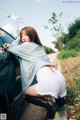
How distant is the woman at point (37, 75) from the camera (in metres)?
4.26

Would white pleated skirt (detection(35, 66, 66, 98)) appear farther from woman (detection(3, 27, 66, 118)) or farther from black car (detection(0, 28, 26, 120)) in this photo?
black car (detection(0, 28, 26, 120))

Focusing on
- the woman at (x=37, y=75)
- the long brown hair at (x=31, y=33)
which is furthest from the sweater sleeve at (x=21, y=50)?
the long brown hair at (x=31, y=33)

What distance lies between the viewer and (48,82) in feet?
13.9

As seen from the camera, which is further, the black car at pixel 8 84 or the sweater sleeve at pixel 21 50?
the sweater sleeve at pixel 21 50

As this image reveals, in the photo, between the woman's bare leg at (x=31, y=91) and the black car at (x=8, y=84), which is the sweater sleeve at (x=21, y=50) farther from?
the woman's bare leg at (x=31, y=91)

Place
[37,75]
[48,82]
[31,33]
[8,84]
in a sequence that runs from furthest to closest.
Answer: [31,33] < [37,75] < [48,82] < [8,84]

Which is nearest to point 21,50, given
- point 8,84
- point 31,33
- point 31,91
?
point 31,33

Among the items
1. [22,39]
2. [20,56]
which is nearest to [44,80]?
[20,56]

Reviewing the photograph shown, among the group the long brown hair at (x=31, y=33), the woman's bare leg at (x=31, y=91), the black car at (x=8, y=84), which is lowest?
the woman's bare leg at (x=31, y=91)

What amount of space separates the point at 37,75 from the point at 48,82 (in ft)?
0.74

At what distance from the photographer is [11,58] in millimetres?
4184

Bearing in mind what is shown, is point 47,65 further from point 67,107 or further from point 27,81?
point 67,107

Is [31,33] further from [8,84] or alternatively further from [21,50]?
[8,84]

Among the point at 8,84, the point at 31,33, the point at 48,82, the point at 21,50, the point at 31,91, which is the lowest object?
the point at 31,91
